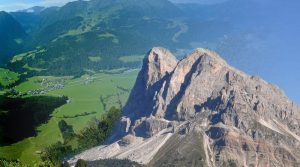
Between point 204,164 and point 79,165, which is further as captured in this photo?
point 204,164

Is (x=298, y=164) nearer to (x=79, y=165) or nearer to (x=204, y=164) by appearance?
(x=204, y=164)

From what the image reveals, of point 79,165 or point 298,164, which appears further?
point 298,164

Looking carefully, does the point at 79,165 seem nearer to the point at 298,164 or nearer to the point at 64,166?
the point at 64,166

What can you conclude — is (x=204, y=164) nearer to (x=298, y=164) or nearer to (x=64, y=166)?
(x=298, y=164)

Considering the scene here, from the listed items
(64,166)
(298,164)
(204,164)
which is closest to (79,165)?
(64,166)

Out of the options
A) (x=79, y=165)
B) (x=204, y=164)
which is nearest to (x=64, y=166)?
(x=79, y=165)

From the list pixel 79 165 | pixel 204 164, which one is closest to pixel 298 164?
pixel 204 164

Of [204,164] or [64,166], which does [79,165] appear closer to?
[64,166]
